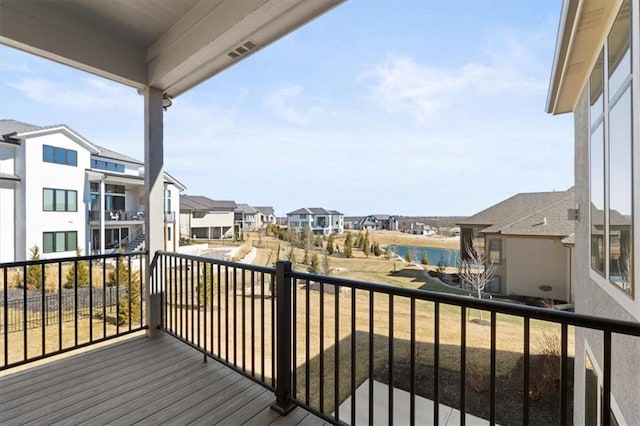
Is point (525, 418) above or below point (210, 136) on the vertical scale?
below

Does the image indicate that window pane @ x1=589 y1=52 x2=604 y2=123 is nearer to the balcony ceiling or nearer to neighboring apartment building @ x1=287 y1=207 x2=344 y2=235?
the balcony ceiling

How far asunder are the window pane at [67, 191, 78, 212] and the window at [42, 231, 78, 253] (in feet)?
2.91

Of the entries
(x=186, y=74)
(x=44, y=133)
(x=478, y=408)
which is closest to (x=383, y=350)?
(x=478, y=408)

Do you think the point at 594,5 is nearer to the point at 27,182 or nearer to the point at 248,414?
the point at 248,414

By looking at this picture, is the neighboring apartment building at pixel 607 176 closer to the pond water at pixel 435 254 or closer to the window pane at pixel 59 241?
the pond water at pixel 435 254

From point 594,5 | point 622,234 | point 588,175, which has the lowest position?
point 622,234

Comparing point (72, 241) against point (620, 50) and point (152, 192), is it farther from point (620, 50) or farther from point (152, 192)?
point (620, 50)

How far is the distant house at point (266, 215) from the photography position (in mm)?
10750

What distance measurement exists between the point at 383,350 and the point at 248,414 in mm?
5776

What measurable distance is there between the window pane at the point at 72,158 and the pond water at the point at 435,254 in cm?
1154

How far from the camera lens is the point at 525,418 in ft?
3.86

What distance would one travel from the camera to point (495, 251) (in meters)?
7.01

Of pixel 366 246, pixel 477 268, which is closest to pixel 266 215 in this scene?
pixel 366 246

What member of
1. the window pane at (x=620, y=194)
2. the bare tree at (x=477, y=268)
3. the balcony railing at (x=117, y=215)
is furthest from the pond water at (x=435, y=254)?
the balcony railing at (x=117, y=215)
